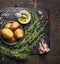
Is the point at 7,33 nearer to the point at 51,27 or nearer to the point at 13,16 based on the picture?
the point at 13,16

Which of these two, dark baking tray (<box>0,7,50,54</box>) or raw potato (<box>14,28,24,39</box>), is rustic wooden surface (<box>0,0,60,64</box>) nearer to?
dark baking tray (<box>0,7,50,54</box>)

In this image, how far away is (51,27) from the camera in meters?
1.49

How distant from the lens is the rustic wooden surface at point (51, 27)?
4.78 ft

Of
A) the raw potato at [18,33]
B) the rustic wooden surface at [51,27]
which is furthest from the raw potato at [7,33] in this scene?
the rustic wooden surface at [51,27]

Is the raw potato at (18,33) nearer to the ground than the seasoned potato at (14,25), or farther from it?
nearer to the ground

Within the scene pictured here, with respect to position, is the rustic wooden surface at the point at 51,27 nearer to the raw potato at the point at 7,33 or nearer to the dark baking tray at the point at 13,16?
the dark baking tray at the point at 13,16

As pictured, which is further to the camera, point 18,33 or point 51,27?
point 51,27

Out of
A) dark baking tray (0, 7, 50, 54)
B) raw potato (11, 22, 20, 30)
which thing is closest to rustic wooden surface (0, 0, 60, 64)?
dark baking tray (0, 7, 50, 54)

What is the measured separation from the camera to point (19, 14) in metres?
1.43

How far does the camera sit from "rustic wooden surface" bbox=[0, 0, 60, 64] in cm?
146

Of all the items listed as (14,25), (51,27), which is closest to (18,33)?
(14,25)

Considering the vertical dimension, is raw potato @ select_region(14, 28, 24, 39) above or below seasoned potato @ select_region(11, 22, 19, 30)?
below

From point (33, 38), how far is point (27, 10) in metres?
0.19

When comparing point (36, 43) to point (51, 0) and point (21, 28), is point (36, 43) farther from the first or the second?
point (51, 0)
